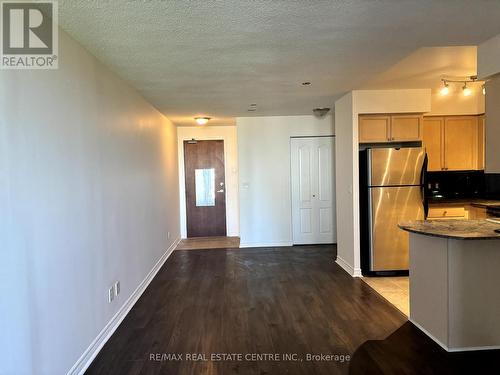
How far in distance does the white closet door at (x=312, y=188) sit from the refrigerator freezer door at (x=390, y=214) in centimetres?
187

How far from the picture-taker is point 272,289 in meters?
3.90

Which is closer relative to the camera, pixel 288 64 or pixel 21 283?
pixel 21 283

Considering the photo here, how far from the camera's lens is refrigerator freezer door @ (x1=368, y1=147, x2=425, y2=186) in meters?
4.14

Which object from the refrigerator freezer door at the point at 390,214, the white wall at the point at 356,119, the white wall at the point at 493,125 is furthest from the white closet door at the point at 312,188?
the white wall at the point at 493,125

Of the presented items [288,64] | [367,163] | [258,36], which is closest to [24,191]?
[258,36]

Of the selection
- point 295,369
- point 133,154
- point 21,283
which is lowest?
point 295,369

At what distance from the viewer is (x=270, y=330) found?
9.50ft

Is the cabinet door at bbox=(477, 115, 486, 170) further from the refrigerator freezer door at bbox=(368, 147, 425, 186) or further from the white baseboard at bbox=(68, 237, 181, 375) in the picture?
the white baseboard at bbox=(68, 237, 181, 375)

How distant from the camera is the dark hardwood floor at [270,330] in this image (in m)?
2.37

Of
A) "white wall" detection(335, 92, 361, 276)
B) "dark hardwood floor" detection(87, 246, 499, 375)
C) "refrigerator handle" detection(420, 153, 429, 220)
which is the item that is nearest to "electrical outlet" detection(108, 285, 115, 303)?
"dark hardwood floor" detection(87, 246, 499, 375)

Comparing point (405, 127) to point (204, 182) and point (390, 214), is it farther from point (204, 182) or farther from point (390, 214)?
point (204, 182)

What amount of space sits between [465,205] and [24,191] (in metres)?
5.10

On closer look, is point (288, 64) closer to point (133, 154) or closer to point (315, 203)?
point (133, 154)

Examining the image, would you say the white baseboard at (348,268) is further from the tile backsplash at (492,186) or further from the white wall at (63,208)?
the white wall at (63,208)
